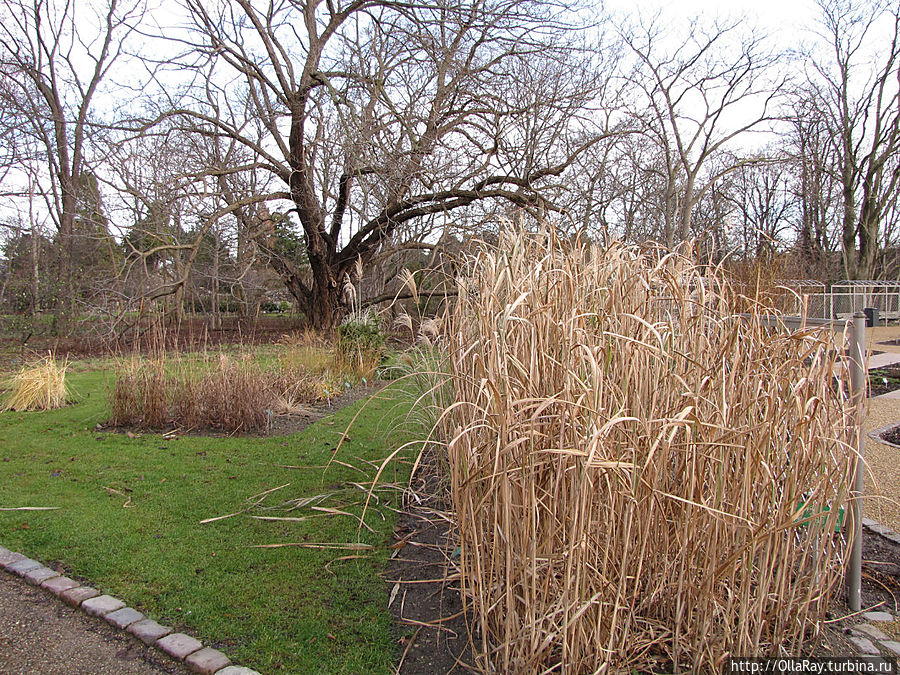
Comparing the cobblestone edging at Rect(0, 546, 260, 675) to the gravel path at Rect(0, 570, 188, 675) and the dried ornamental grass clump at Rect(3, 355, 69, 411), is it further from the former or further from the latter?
the dried ornamental grass clump at Rect(3, 355, 69, 411)

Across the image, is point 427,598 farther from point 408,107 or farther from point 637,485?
point 408,107

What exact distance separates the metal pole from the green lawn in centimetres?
162

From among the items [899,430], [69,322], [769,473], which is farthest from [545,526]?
[69,322]

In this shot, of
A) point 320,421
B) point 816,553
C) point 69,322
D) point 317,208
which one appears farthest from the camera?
point 69,322

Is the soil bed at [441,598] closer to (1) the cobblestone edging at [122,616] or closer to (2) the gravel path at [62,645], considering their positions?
(1) the cobblestone edging at [122,616]

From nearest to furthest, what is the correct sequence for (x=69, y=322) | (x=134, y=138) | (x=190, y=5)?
1. (x=134, y=138)
2. (x=190, y=5)
3. (x=69, y=322)

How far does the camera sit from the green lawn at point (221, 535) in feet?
6.45

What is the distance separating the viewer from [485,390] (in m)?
1.56

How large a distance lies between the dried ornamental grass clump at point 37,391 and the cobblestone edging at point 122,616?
4.05 meters

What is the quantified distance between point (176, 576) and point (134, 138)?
26.0ft

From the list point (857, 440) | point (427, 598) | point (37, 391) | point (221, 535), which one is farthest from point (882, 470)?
point (37, 391)

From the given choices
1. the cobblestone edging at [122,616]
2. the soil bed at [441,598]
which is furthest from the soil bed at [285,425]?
the cobblestone edging at [122,616]

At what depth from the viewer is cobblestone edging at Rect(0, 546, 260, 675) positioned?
1795 millimetres

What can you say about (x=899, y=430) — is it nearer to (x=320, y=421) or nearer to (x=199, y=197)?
(x=320, y=421)
